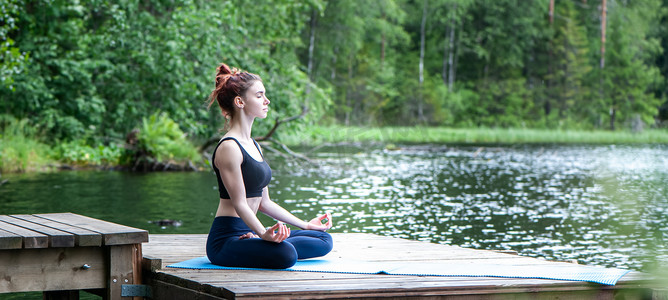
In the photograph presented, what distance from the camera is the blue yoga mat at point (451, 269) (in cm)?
508

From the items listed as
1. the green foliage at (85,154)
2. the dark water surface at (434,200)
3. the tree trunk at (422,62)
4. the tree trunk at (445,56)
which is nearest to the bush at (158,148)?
the green foliage at (85,154)

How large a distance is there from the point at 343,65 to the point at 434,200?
42752mm

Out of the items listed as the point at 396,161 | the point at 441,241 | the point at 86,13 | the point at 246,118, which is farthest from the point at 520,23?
the point at 246,118

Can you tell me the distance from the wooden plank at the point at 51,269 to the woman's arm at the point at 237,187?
0.90 m

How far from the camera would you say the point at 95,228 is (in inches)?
214

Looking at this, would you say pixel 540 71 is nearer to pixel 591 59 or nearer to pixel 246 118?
pixel 591 59

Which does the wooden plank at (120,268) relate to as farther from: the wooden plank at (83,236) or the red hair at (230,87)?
the red hair at (230,87)

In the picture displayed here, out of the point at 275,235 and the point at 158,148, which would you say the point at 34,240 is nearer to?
the point at 275,235

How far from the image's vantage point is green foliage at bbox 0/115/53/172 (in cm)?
2002

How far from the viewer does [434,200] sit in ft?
52.4

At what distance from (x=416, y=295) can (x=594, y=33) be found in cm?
6183

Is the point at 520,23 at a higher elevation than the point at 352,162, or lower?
higher

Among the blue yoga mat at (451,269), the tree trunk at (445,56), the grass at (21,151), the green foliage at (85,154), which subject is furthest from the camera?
the tree trunk at (445,56)

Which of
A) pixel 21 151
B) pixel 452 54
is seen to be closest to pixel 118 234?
pixel 21 151
